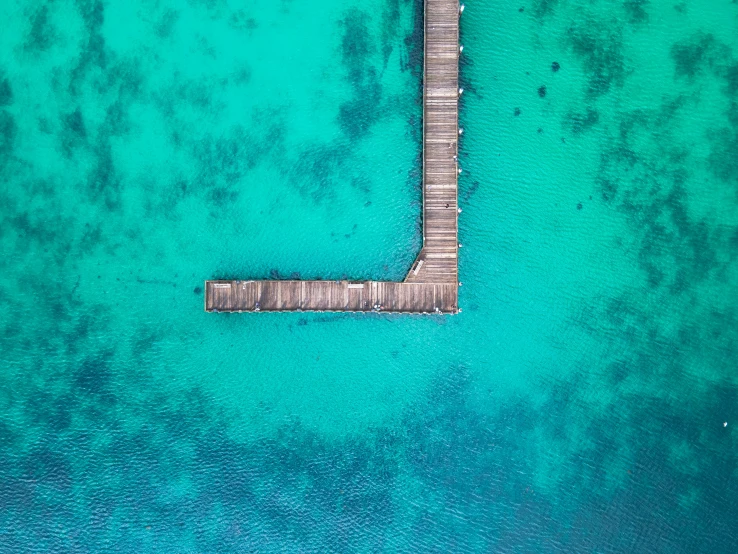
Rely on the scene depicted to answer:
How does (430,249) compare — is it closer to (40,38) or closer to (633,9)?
(633,9)

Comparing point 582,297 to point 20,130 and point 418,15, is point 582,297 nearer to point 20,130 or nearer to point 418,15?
point 418,15

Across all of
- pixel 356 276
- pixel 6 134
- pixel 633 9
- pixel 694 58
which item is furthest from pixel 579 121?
pixel 6 134

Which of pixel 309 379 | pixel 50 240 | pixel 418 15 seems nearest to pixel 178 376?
pixel 309 379

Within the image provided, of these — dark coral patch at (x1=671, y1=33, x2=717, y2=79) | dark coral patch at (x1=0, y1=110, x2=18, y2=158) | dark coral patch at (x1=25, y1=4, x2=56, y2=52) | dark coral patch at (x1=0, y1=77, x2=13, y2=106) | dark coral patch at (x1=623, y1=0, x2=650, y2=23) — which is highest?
dark coral patch at (x1=623, y1=0, x2=650, y2=23)

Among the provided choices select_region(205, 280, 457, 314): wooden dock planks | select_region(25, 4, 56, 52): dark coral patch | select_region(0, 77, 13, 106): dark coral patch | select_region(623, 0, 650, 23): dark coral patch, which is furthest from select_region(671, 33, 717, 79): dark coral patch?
select_region(0, 77, 13, 106): dark coral patch

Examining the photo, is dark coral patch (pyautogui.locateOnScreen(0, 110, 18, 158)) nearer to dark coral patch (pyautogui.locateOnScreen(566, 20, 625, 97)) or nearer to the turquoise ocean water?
the turquoise ocean water

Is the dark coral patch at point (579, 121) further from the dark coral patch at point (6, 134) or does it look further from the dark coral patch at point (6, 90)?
the dark coral patch at point (6, 90)

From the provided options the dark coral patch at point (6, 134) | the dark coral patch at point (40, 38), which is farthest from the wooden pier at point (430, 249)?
the dark coral patch at point (40, 38)
